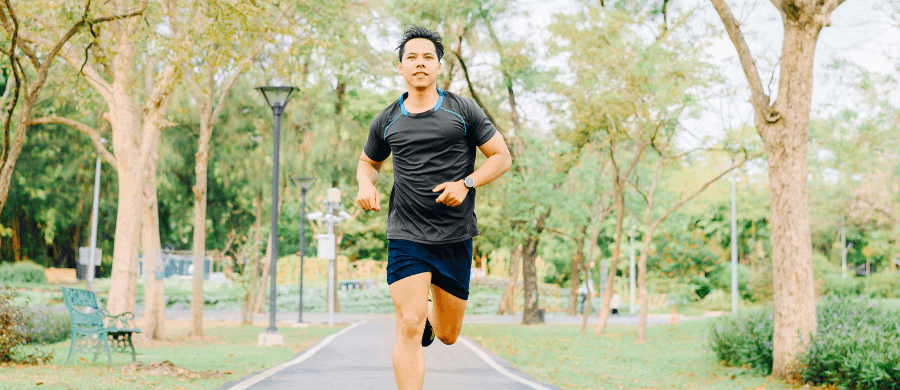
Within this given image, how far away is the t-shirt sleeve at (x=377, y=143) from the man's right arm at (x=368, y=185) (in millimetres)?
39

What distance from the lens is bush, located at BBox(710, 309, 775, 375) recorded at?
10797mm

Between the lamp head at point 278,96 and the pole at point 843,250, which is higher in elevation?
the lamp head at point 278,96

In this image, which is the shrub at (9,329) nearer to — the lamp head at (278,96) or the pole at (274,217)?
the pole at (274,217)

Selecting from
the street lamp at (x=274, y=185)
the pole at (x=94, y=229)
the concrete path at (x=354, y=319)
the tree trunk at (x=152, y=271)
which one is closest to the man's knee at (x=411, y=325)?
the street lamp at (x=274, y=185)

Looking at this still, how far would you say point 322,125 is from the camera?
29.7 meters

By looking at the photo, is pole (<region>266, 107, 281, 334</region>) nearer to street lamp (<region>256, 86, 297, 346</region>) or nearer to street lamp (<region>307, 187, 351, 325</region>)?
street lamp (<region>256, 86, 297, 346</region>)

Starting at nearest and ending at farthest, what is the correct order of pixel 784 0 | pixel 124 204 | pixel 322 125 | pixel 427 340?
pixel 427 340
pixel 784 0
pixel 124 204
pixel 322 125

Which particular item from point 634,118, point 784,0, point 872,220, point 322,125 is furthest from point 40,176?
point 872,220

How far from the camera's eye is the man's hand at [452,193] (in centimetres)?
397

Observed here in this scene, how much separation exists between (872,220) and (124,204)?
4014 centimetres

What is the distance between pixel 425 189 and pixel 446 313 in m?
0.73

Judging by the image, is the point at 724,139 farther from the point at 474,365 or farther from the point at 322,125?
the point at 322,125

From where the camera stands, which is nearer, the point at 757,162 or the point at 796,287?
the point at 796,287

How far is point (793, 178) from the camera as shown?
9.82m
